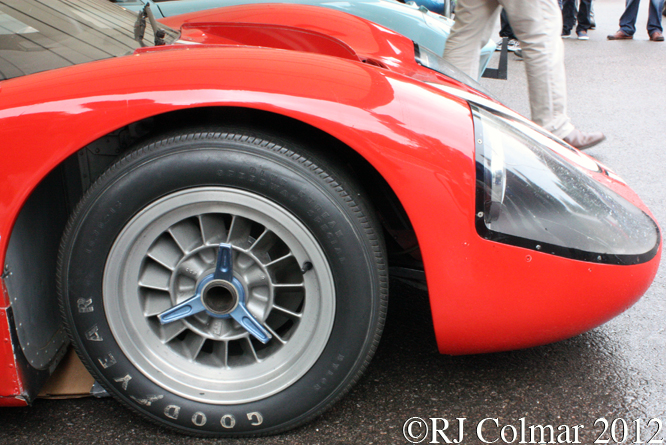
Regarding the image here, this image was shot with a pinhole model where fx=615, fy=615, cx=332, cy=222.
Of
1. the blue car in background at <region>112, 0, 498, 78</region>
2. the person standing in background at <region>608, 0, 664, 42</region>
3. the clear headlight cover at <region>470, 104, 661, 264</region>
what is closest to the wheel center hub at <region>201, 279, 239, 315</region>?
the clear headlight cover at <region>470, 104, 661, 264</region>

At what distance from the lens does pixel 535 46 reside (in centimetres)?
346

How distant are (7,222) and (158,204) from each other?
0.34m

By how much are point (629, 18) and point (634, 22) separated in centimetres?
10

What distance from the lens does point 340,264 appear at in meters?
1.42

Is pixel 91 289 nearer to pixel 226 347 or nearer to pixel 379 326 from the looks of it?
pixel 226 347

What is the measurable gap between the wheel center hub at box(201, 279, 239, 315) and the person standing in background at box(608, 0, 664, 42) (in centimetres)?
836

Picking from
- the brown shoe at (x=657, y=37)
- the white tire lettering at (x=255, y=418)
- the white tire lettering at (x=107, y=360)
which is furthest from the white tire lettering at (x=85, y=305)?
the brown shoe at (x=657, y=37)

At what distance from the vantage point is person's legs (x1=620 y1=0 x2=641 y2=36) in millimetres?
8188

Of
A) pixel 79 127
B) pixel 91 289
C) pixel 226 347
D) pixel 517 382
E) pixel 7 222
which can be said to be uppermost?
pixel 79 127

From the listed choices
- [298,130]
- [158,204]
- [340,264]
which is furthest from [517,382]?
[158,204]

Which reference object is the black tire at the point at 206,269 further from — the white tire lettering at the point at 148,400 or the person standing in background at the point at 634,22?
the person standing in background at the point at 634,22

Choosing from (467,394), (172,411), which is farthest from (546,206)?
(172,411)

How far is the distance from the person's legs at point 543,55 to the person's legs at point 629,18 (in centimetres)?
565

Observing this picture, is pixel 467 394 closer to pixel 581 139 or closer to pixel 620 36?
pixel 581 139
